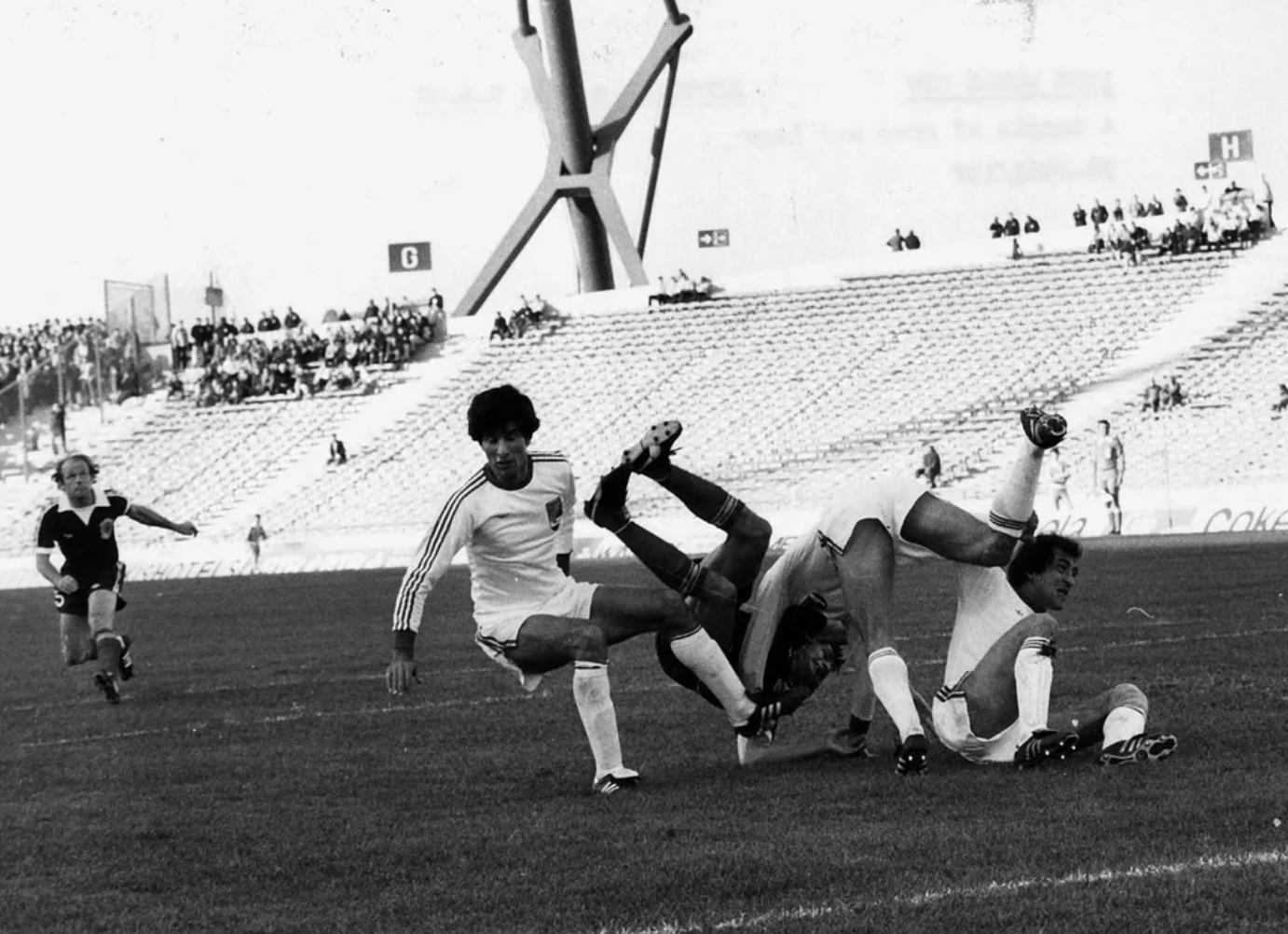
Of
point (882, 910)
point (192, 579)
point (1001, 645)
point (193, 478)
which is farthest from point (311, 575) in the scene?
point (882, 910)

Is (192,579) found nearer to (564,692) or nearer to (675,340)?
(675,340)

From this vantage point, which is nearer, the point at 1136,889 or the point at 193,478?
the point at 1136,889

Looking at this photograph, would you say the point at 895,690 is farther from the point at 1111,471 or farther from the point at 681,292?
the point at 681,292

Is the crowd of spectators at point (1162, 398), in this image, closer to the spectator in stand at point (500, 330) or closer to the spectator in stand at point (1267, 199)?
the spectator in stand at point (1267, 199)

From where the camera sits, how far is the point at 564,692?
40.4 feet

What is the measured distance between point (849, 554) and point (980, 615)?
1.97 ft

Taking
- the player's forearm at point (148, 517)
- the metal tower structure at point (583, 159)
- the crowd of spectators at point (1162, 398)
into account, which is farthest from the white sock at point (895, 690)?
the metal tower structure at point (583, 159)

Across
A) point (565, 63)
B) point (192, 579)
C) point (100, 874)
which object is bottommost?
point (192, 579)

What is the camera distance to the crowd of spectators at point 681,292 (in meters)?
51.8

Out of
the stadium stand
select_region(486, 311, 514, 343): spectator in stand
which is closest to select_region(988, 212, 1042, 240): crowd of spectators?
the stadium stand

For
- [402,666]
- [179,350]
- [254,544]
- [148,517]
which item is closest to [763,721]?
[402,666]

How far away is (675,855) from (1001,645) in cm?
228

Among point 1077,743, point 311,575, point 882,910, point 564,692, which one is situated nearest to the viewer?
point 882,910

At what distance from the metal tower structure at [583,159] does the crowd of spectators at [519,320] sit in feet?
11.7
